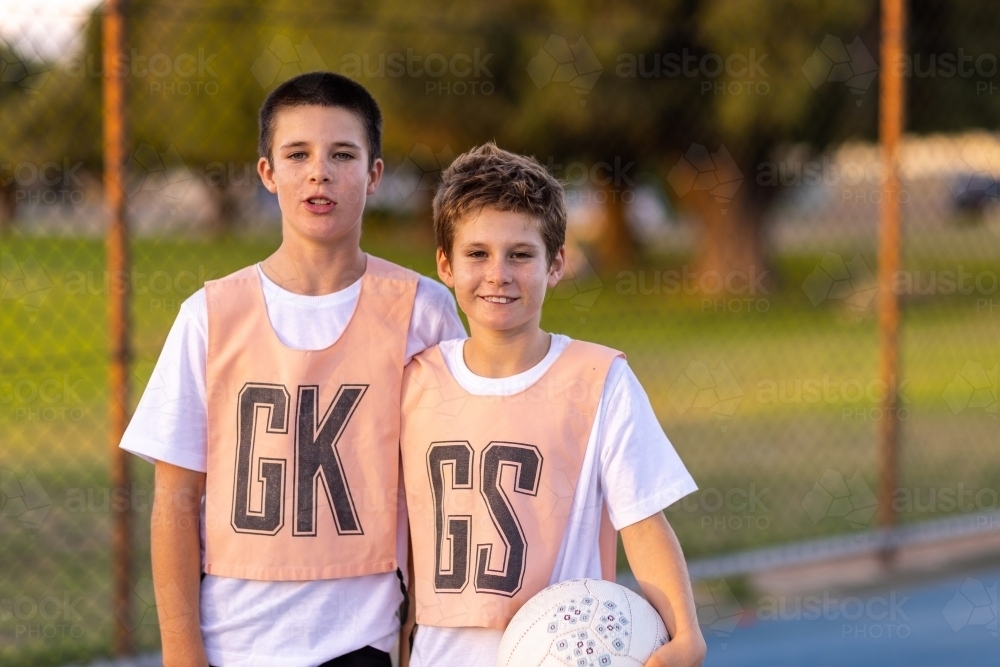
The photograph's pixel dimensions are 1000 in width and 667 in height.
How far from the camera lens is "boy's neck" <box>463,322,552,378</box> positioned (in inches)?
85.3

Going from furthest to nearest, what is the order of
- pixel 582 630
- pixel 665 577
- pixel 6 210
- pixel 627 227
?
1. pixel 627 227
2. pixel 6 210
3. pixel 665 577
4. pixel 582 630

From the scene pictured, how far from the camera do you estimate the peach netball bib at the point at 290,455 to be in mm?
2139

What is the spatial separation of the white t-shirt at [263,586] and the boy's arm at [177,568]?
0.03 m

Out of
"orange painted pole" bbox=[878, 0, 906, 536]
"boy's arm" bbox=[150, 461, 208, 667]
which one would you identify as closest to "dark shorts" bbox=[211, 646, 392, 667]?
"boy's arm" bbox=[150, 461, 208, 667]

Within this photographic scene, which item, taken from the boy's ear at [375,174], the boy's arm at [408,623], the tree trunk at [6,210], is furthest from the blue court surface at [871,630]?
the tree trunk at [6,210]

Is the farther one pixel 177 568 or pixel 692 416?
pixel 692 416

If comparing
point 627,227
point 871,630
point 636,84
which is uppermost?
point 636,84

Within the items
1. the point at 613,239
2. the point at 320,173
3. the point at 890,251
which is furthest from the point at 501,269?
the point at 613,239

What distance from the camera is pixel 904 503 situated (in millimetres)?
6047

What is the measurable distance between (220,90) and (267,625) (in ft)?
59.3

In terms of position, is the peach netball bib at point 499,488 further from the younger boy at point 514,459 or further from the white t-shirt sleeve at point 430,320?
the white t-shirt sleeve at point 430,320

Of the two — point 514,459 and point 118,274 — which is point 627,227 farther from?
point 514,459

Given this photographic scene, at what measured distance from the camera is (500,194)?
2.13 meters

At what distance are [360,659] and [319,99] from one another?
1061 millimetres
